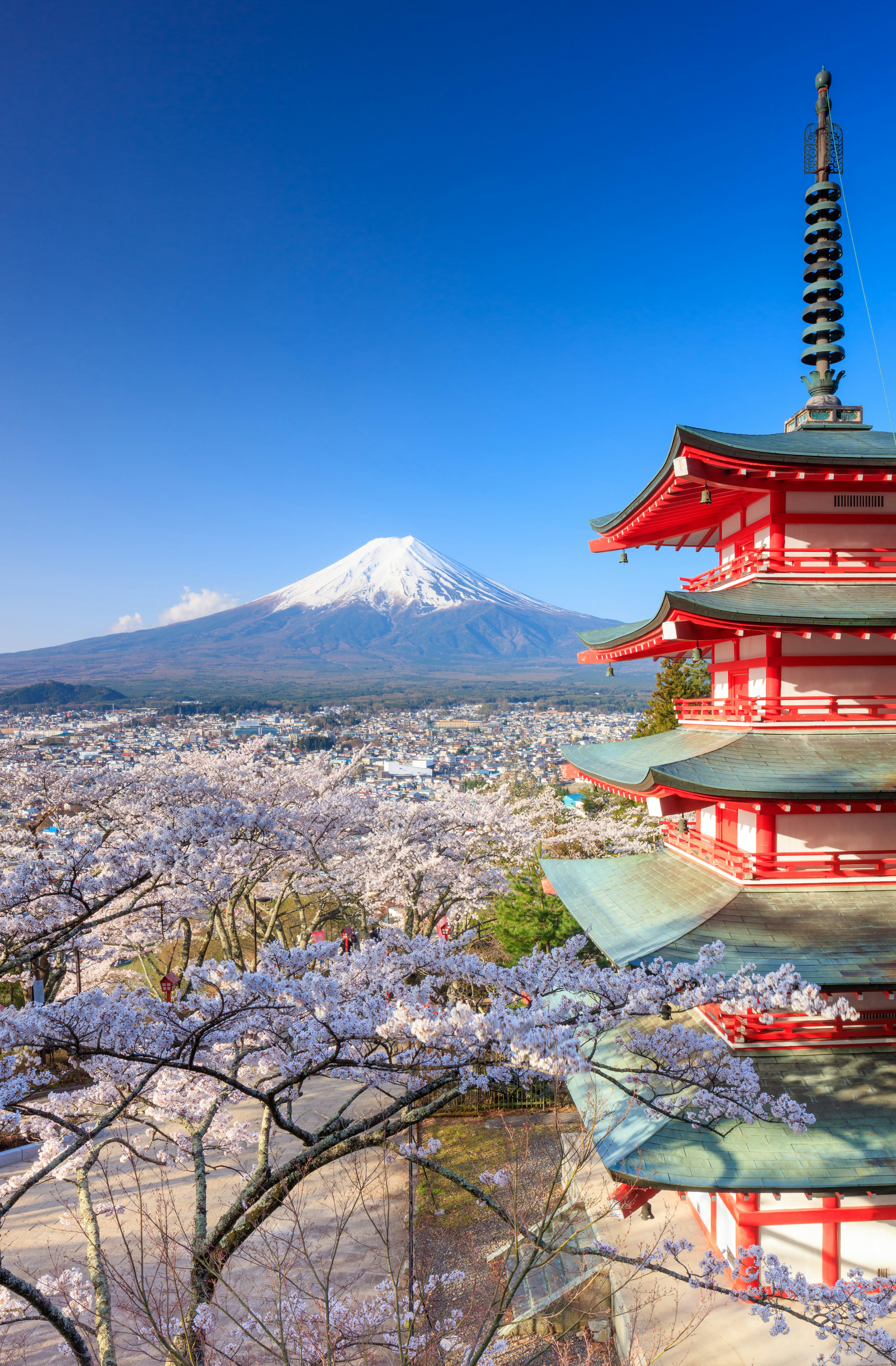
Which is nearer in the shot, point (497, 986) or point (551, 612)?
point (497, 986)

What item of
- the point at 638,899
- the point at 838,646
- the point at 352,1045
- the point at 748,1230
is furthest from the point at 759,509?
the point at 748,1230

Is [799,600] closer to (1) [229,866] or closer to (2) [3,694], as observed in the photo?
(1) [229,866]

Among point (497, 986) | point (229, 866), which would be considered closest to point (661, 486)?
point (497, 986)

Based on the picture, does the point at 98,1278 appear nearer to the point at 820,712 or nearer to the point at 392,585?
the point at 820,712

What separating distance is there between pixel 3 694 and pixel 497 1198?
297ft

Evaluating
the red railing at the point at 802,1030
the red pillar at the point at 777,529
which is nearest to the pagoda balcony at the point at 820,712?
the red pillar at the point at 777,529

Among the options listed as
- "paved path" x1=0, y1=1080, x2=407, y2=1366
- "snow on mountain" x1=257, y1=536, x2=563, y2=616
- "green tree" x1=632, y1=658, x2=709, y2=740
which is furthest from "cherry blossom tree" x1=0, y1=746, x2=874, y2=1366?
"snow on mountain" x1=257, y1=536, x2=563, y2=616

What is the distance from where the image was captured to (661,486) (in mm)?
7473

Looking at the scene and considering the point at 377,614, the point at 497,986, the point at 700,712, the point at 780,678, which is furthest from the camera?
the point at 377,614

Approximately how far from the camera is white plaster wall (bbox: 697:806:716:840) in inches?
320

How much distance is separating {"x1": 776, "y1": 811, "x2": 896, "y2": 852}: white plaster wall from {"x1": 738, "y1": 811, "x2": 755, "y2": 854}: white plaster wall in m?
0.30

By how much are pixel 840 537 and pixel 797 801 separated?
3.26 metres

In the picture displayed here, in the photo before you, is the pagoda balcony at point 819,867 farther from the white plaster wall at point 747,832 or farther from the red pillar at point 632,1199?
the red pillar at point 632,1199

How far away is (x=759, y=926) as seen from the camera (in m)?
6.39
